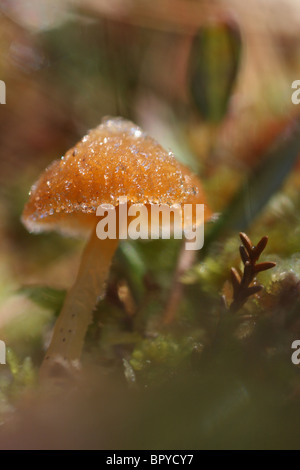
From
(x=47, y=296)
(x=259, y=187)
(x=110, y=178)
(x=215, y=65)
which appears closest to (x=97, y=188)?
(x=110, y=178)

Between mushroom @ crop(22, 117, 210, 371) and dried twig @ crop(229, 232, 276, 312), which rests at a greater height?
mushroom @ crop(22, 117, 210, 371)

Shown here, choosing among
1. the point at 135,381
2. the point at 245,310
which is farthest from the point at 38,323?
the point at 245,310

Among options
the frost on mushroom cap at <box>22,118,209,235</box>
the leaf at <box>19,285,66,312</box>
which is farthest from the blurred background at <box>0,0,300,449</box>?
the frost on mushroom cap at <box>22,118,209,235</box>

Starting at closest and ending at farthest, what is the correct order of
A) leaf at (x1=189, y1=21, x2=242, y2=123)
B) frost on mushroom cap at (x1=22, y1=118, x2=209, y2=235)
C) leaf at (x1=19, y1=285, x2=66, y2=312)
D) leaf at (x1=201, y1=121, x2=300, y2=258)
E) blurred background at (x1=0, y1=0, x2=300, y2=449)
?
blurred background at (x1=0, y1=0, x2=300, y2=449)
frost on mushroom cap at (x1=22, y1=118, x2=209, y2=235)
leaf at (x1=19, y1=285, x2=66, y2=312)
leaf at (x1=201, y1=121, x2=300, y2=258)
leaf at (x1=189, y1=21, x2=242, y2=123)

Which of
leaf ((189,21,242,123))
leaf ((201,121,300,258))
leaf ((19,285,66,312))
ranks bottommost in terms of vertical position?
leaf ((19,285,66,312))

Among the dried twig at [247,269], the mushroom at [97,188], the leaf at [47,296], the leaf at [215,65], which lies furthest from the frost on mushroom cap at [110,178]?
the leaf at [215,65]

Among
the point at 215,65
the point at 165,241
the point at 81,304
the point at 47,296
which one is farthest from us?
the point at 215,65

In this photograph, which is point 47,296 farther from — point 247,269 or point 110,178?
point 247,269

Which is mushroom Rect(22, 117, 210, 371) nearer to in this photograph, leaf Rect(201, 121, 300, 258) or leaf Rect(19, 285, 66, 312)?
leaf Rect(19, 285, 66, 312)
